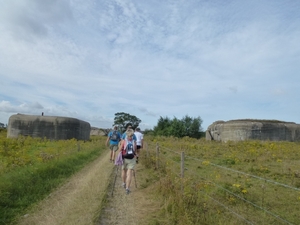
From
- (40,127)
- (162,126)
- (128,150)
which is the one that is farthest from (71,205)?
(162,126)

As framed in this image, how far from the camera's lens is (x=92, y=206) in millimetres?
6020

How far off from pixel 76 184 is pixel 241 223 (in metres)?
5.60

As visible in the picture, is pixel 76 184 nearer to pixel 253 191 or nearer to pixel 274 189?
pixel 253 191

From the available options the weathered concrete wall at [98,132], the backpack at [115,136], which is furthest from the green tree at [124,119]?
the backpack at [115,136]

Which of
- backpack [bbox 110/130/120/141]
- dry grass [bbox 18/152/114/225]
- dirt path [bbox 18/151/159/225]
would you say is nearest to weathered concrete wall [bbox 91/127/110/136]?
backpack [bbox 110/130/120/141]

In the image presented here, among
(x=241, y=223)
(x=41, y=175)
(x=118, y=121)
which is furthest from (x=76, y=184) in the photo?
(x=118, y=121)

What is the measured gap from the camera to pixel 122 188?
26.4 feet

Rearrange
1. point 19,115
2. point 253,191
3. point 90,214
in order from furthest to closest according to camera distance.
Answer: point 19,115, point 253,191, point 90,214

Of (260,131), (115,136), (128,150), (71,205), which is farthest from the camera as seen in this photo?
(260,131)

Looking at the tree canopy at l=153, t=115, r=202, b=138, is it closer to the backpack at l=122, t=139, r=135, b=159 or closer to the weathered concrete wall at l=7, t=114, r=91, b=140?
the weathered concrete wall at l=7, t=114, r=91, b=140

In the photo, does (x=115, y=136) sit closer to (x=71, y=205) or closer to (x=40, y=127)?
(x=71, y=205)

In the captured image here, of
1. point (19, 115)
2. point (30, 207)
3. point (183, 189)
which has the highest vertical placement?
point (19, 115)

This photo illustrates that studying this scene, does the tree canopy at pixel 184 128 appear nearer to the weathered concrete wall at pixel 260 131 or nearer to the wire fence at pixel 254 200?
the weathered concrete wall at pixel 260 131

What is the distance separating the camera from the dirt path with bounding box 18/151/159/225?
17.5ft
